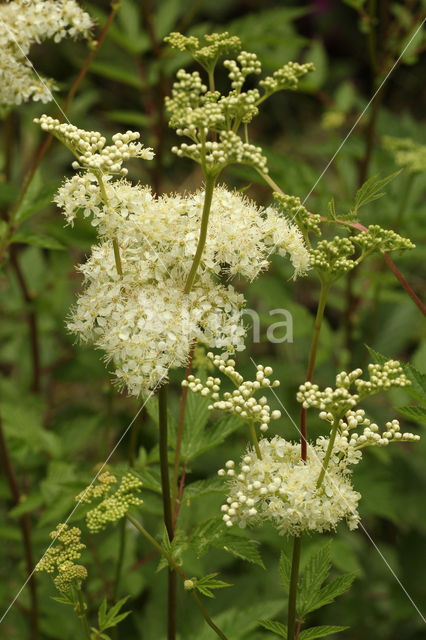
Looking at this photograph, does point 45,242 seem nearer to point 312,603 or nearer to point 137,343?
point 137,343

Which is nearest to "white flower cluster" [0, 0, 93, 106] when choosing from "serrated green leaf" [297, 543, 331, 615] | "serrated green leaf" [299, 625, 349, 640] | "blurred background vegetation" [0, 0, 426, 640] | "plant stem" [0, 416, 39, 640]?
"blurred background vegetation" [0, 0, 426, 640]

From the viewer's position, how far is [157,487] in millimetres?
2266

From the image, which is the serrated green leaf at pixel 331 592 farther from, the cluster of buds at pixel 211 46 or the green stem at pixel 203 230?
the cluster of buds at pixel 211 46

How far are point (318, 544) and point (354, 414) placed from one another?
1.95 m

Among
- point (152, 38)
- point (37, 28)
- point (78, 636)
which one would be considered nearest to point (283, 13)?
point (152, 38)

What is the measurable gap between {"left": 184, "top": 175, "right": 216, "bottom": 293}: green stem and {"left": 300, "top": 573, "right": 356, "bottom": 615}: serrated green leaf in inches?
39.1

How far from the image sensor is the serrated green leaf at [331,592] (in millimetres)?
1951

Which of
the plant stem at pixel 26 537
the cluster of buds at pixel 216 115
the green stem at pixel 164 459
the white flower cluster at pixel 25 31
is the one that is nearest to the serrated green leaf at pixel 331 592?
the green stem at pixel 164 459

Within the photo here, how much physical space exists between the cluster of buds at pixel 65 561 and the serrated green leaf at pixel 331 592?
0.71 m

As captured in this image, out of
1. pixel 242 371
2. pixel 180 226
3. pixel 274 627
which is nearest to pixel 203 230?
pixel 180 226

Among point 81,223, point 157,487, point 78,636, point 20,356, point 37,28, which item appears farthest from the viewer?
point 20,356

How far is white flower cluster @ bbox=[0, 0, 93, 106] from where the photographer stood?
290 centimetres

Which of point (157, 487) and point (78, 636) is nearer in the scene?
point (157, 487)

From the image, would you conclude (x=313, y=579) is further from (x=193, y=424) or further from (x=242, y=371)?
(x=242, y=371)
